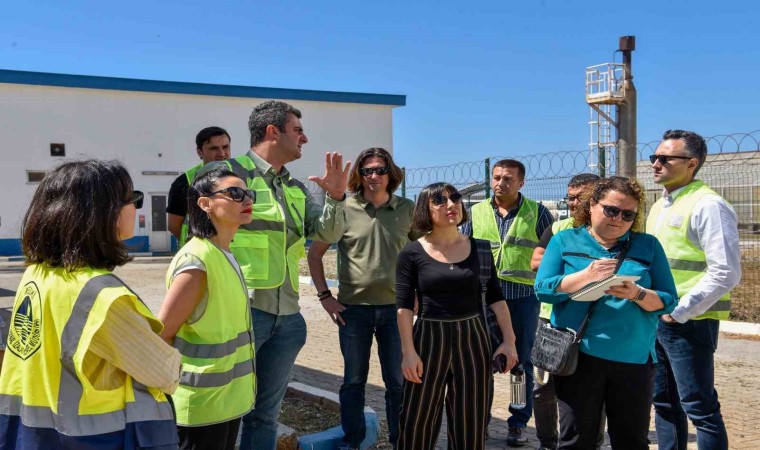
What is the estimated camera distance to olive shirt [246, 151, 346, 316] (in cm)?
399

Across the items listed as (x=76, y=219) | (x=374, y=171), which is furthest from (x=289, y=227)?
(x=76, y=219)

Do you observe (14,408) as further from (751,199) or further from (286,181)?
(751,199)

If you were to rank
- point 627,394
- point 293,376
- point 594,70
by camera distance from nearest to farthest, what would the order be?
point 627,394 < point 293,376 < point 594,70

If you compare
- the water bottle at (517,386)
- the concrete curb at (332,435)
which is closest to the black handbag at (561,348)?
the water bottle at (517,386)

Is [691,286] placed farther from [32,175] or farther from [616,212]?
[32,175]

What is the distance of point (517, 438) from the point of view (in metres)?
5.34

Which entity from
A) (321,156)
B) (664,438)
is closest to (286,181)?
(664,438)

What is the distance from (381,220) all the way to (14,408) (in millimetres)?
2937

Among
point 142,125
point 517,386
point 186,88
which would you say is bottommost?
point 517,386

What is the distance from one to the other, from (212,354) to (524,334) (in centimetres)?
295

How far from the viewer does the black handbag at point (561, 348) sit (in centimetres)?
374

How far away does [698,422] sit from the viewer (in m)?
4.12

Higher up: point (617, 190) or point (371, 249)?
point (617, 190)

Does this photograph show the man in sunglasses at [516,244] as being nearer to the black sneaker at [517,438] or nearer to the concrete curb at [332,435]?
the black sneaker at [517,438]
